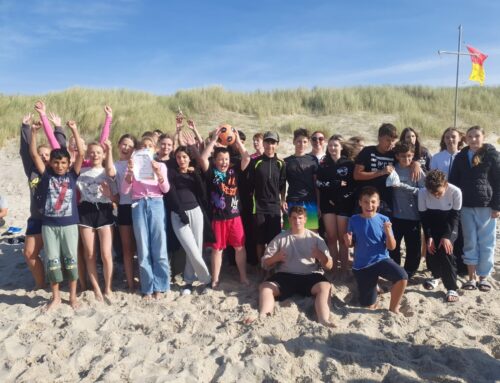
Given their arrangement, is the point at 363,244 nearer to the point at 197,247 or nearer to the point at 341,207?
the point at 341,207

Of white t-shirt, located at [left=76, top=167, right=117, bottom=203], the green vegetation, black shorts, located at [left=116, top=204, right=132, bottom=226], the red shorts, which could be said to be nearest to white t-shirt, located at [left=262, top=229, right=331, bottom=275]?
the red shorts

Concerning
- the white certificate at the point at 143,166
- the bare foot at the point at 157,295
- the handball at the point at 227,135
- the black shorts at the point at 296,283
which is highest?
the handball at the point at 227,135

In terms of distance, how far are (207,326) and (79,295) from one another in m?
1.73

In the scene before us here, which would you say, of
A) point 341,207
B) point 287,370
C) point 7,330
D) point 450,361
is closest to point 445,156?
point 341,207

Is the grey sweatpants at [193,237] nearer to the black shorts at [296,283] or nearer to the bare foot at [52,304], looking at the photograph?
the black shorts at [296,283]

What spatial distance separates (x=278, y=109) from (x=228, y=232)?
12.8 metres

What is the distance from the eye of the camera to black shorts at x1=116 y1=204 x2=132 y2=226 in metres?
4.68

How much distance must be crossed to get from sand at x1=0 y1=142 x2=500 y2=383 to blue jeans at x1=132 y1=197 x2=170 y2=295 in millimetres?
232

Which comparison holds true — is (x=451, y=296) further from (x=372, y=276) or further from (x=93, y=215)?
(x=93, y=215)

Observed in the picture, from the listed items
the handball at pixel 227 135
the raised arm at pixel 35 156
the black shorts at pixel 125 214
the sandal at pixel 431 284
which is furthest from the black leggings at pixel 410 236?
the raised arm at pixel 35 156

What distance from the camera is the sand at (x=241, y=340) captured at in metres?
3.17

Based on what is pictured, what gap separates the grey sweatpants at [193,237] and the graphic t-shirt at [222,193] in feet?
0.70

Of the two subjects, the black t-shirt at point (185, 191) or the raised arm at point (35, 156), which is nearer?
the raised arm at point (35, 156)

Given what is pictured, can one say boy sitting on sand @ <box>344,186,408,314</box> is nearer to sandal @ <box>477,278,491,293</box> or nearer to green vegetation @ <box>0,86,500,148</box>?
sandal @ <box>477,278,491,293</box>
